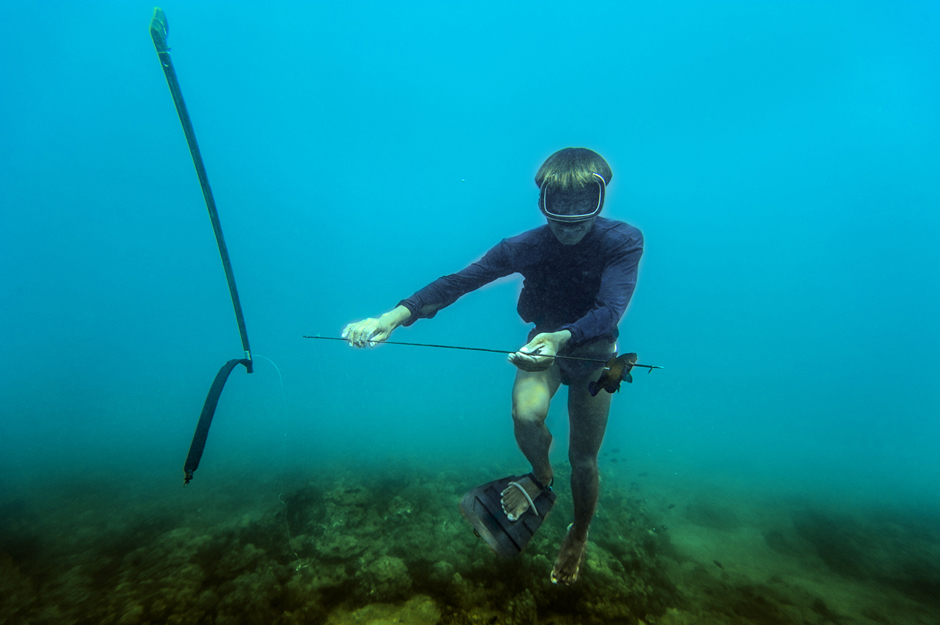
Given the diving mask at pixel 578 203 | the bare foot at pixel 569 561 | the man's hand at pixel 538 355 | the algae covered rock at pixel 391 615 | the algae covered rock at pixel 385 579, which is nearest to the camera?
Answer: the man's hand at pixel 538 355

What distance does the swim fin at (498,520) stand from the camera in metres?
2.57

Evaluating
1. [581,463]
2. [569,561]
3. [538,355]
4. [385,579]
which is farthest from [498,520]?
[538,355]

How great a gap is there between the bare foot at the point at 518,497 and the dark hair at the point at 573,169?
2.42m

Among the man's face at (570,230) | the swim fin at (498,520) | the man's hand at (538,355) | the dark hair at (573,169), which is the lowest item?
the swim fin at (498,520)

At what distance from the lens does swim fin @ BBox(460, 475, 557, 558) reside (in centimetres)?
257

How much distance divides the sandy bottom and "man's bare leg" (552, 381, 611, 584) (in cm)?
22

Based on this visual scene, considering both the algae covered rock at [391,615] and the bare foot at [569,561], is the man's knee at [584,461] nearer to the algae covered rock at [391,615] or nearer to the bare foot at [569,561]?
the bare foot at [569,561]

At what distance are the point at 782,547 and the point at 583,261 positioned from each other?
198 inches

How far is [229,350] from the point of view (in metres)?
31.4

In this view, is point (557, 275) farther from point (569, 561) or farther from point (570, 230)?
point (569, 561)

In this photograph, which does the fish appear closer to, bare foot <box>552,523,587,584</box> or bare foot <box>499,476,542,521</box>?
bare foot <box>499,476,542,521</box>

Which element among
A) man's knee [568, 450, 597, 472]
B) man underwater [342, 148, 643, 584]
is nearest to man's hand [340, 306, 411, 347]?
man underwater [342, 148, 643, 584]

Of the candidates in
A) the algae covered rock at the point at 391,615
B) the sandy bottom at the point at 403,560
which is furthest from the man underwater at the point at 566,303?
the algae covered rock at the point at 391,615

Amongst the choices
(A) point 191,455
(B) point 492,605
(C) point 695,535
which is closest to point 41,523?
(A) point 191,455
